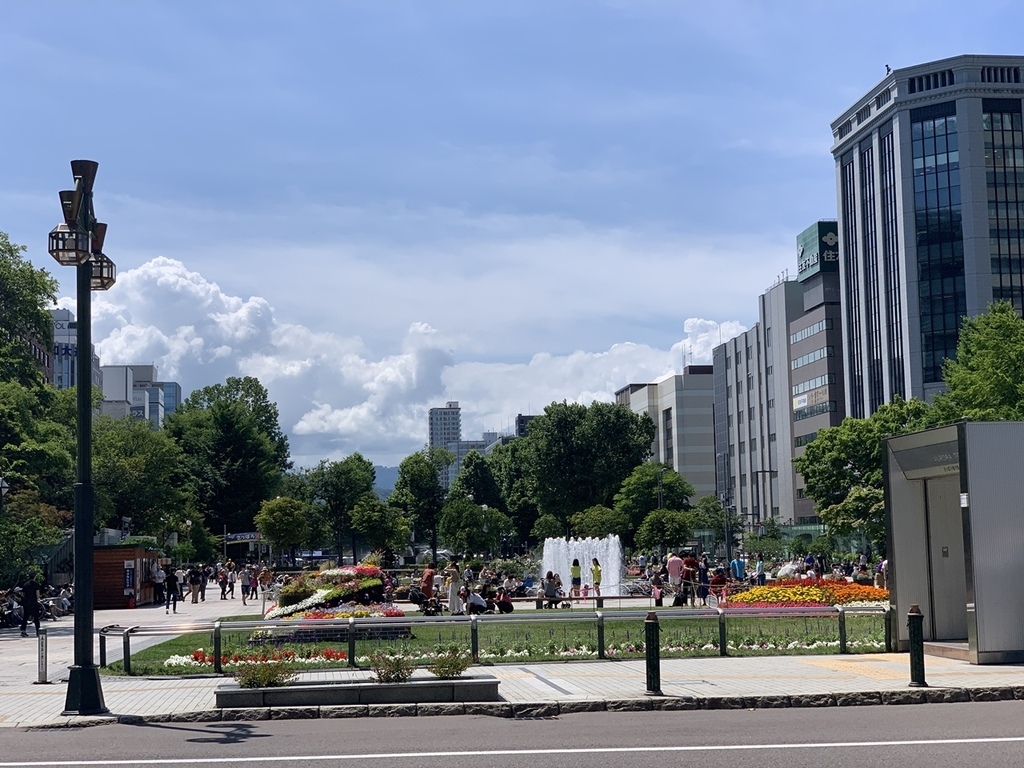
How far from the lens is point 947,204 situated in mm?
91750

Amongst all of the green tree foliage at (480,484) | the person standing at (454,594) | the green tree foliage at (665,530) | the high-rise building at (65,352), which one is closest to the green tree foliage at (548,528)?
the green tree foliage at (665,530)

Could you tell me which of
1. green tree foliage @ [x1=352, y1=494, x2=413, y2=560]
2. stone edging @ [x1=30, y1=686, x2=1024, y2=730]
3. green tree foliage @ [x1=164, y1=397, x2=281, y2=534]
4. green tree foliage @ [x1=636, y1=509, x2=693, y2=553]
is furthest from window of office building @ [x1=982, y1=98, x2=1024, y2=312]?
stone edging @ [x1=30, y1=686, x2=1024, y2=730]

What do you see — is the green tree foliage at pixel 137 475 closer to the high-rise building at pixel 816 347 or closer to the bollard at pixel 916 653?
the bollard at pixel 916 653

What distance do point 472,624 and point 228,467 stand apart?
7493 centimetres

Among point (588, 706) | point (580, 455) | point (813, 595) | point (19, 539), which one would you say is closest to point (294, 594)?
point (19, 539)

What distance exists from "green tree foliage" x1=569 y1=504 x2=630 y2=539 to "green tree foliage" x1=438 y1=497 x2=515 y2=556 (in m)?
6.87

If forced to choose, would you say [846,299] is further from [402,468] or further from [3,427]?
[3,427]

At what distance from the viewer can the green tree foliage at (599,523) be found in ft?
268

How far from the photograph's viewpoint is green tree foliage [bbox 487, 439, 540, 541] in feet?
339

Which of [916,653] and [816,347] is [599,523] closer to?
[816,347]

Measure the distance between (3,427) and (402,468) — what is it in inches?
2901

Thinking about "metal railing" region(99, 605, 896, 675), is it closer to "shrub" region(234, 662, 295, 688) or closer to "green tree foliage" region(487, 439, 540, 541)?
"shrub" region(234, 662, 295, 688)

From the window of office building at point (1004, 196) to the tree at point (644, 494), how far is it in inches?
1142

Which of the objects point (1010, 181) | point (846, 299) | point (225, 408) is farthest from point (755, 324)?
point (225, 408)
